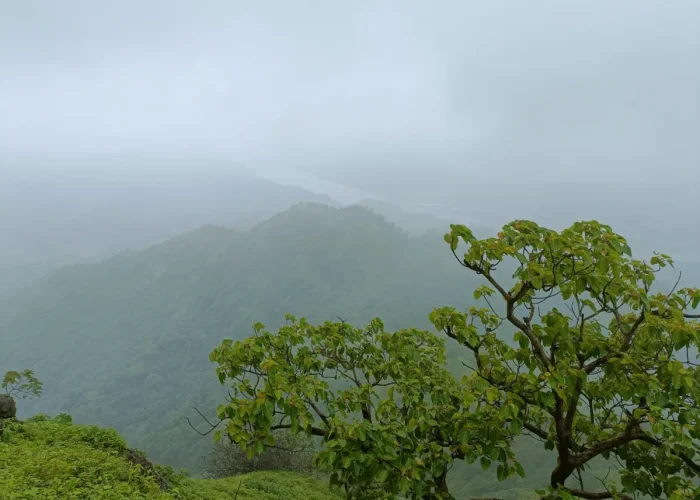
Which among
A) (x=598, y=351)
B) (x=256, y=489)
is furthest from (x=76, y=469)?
(x=598, y=351)

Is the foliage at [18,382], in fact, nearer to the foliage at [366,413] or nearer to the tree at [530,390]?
the foliage at [366,413]

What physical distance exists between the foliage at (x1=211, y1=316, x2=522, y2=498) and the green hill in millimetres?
2340

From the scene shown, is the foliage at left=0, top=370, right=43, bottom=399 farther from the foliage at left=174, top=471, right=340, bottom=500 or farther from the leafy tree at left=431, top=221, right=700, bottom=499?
the leafy tree at left=431, top=221, right=700, bottom=499

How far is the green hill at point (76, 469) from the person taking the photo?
6906mm

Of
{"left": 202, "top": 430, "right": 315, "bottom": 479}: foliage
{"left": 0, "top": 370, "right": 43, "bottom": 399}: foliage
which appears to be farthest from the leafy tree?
{"left": 202, "top": 430, "right": 315, "bottom": 479}: foliage

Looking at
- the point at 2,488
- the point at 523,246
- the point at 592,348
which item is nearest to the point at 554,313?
the point at 592,348

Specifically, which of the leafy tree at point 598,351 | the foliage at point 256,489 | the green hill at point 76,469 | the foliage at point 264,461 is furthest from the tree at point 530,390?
the foliage at point 264,461

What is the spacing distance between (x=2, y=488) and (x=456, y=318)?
25.9 ft

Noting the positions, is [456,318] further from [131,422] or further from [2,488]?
[131,422]

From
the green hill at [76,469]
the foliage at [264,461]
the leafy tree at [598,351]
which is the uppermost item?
the leafy tree at [598,351]

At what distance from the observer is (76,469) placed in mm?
7617

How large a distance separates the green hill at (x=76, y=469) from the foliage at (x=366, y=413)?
2340mm

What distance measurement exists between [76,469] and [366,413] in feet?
18.3

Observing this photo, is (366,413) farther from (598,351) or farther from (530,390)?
(598,351)
